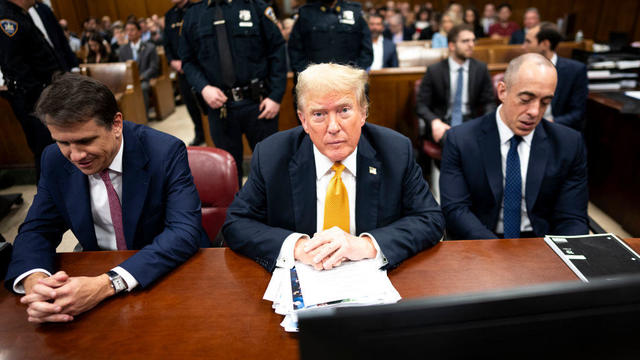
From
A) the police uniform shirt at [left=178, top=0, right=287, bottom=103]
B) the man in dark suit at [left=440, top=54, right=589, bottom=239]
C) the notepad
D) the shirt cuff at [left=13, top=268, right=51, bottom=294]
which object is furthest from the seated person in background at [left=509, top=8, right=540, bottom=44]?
the shirt cuff at [left=13, top=268, right=51, bottom=294]

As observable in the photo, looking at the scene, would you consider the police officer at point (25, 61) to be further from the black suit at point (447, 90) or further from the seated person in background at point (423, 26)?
the seated person in background at point (423, 26)

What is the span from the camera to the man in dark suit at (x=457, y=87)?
3418 mm

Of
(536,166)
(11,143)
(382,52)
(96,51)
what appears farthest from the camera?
(96,51)

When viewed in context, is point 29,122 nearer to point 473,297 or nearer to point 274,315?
point 274,315

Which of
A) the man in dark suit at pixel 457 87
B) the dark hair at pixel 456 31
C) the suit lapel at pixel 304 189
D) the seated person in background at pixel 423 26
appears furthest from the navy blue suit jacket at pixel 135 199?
the seated person in background at pixel 423 26

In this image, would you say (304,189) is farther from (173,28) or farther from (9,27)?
(173,28)

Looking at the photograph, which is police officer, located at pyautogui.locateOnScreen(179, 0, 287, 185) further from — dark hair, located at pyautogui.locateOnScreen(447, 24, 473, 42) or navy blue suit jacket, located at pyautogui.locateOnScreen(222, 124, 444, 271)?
dark hair, located at pyautogui.locateOnScreen(447, 24, 473, 42)

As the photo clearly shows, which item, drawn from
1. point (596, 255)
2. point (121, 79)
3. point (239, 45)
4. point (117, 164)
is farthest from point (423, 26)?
point (117, 164)

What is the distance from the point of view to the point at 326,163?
4.84 ft

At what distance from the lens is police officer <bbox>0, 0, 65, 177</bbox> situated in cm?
292

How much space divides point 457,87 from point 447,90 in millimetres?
98

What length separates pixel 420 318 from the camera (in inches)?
19.1

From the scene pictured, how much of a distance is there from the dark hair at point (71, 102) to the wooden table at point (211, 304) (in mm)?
469

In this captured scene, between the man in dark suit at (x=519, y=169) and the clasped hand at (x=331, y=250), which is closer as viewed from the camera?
the clasped hand at (x=331, y=250)
